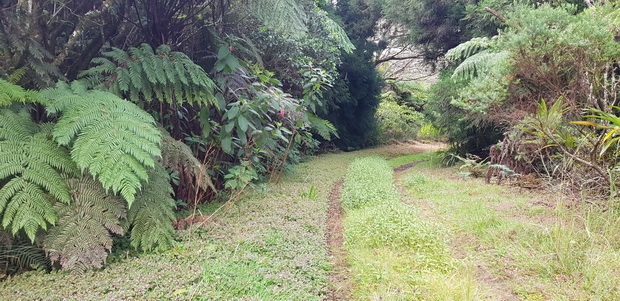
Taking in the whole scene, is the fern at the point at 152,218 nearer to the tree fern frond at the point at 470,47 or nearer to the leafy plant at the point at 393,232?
the leafy plant at the point at 393,232

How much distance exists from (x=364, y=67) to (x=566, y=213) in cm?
950

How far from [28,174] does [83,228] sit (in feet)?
1.39

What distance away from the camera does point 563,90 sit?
4.91 meters

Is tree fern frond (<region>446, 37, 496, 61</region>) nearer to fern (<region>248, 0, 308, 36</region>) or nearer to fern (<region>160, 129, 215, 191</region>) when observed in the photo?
fern (<region>248, 0, 308, 36</region>)

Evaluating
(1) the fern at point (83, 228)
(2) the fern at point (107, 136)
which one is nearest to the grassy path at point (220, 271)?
(1) the fern at point (83, 228)

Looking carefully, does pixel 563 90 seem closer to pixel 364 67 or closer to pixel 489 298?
pixel 489 298

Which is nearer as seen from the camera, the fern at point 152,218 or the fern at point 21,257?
the fern at point 21,257

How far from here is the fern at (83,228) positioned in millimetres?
2088

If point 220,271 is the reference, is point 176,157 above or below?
above

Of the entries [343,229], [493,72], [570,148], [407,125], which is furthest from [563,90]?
[407,125]

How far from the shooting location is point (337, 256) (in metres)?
2.92

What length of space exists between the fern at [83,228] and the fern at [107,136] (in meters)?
0.13

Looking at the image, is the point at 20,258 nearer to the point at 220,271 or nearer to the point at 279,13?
the point at 220,271

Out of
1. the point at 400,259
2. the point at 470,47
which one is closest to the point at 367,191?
the point at 400,259
